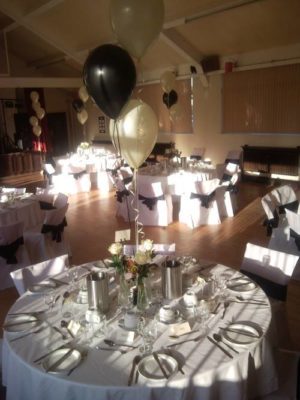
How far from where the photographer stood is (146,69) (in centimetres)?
1225

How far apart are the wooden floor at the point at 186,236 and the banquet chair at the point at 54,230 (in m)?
0.31

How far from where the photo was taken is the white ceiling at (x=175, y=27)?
7660mm

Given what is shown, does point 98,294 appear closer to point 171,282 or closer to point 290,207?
point 171,282

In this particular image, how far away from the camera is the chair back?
2664 millimetres

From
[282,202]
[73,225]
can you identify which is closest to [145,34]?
[282,202]

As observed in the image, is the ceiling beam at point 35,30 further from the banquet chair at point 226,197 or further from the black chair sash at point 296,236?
the black chair sash at point 296,236

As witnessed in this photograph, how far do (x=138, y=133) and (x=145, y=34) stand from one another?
0.77m

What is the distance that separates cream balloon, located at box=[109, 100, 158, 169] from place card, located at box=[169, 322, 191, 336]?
133cm

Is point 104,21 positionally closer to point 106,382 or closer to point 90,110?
point 90,110

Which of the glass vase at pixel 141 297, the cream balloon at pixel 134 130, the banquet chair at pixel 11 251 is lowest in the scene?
the banquet chair at pixel 11 251

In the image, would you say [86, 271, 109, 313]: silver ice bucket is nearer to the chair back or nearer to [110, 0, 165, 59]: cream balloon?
the chair back

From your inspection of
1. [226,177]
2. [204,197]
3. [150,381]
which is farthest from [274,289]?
[226,177]

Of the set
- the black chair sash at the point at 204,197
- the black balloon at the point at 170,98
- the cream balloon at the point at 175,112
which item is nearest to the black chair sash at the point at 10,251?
the black chair sash at the point at 204,197

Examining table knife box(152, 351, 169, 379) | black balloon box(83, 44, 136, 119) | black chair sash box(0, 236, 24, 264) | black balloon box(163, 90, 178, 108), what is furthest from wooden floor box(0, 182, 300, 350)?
black balloon box(163, 90, 178, 108)
